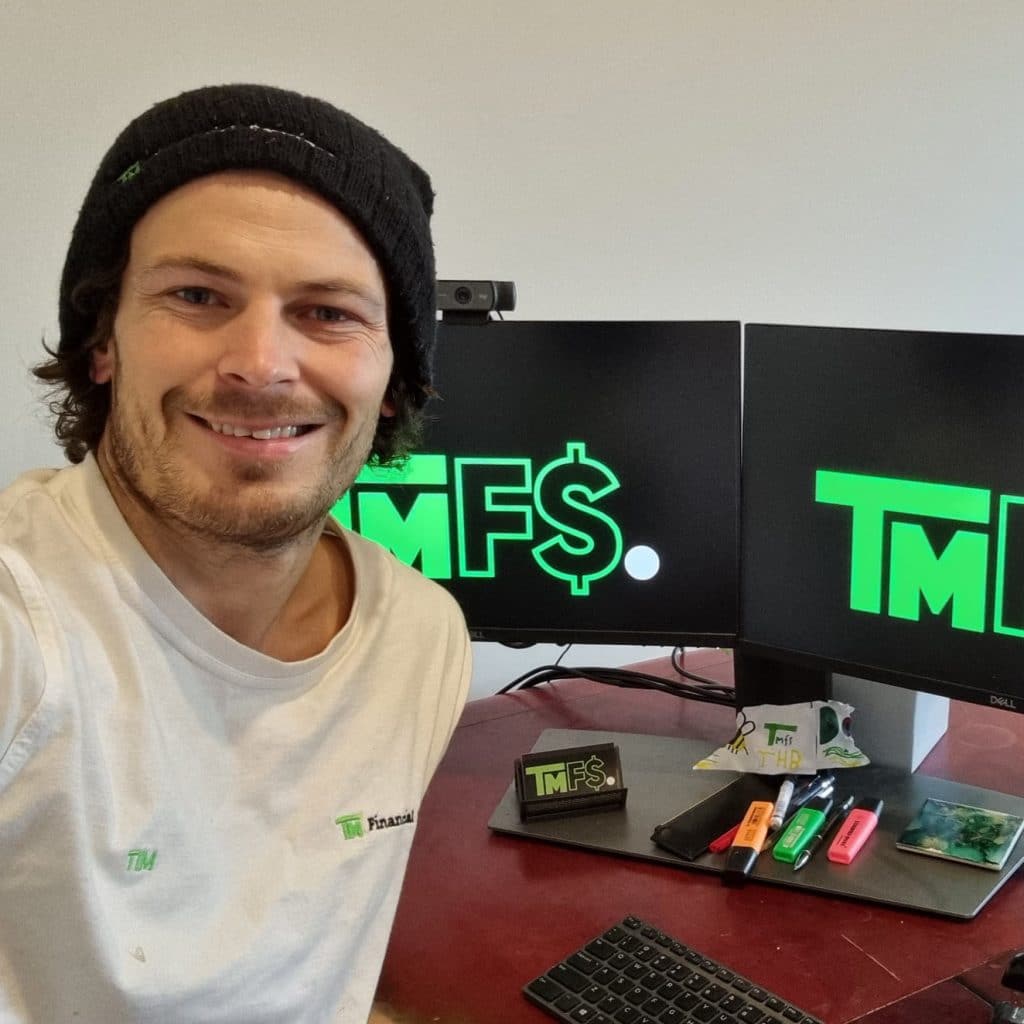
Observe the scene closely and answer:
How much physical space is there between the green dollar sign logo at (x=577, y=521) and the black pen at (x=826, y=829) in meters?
0.33

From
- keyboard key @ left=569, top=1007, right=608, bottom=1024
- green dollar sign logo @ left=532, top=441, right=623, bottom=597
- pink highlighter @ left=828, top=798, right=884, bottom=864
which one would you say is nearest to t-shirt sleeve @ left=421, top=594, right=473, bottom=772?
green dollar sign logo @ left=532, top=441, right=623, bottom=597

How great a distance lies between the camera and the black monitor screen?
40.8 inches

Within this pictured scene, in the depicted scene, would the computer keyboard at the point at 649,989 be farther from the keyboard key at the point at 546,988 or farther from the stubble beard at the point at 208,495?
the stubble beard at the point at 208,495

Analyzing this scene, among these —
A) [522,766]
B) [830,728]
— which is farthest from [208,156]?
[830,728]

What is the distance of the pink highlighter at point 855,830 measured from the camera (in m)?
1.07

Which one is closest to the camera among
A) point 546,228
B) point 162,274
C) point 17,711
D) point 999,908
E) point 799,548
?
point 17,711

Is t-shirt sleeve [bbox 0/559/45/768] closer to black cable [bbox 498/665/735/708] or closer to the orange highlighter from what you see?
the orange highlighter

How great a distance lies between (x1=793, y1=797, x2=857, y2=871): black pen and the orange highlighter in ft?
0.12

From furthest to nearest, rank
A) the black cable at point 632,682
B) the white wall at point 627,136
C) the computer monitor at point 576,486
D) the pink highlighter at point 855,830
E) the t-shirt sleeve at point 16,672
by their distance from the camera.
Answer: the black cable at point 632,682, the white wall at point 627,136, the computer monitor at point 576,486, the pink highlighter at point 855,830, the t-shirt sleeve at point 16,672

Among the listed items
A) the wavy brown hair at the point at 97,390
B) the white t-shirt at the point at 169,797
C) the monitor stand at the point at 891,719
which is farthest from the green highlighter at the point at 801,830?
the wavy brown hair at the point at 97,390

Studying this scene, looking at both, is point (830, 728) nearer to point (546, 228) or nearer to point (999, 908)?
point (999, 908)

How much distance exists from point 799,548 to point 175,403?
0.61 metres

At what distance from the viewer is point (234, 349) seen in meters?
0.86

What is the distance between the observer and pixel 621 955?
93 cm
